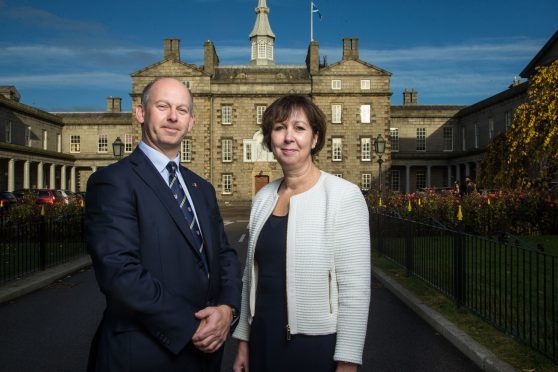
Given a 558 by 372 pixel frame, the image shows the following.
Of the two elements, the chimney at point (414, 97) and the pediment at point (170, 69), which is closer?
the pediment at point (170, 69)

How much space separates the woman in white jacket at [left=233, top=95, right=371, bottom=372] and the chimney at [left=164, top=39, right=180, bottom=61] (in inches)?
1837

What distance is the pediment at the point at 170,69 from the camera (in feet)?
151

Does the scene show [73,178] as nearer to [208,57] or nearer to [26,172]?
[26,172]

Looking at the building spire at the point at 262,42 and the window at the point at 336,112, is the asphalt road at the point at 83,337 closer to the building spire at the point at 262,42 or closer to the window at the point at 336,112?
the window at the point at 336,112

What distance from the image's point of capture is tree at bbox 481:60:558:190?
15.9m

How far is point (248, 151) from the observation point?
46531 mm

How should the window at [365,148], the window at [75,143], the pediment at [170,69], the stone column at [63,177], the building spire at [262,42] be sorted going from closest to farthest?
1. the pediment at [170,69]
2. the window at [365,148]
3. the stone column at [63,177]
4. the window at [75,143]
5. the building spire at [262,42]

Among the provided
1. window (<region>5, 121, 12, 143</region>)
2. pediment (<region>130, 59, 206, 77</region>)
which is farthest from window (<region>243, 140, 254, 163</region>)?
window (<region>5, 121, 12, 143</region>)

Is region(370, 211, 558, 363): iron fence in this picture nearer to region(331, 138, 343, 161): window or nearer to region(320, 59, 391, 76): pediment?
region(331, 138, 343, 161): window

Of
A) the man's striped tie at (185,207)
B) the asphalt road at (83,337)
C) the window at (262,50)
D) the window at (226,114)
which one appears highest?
the window at (262,50)

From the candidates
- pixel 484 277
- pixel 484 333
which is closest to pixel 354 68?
pixel 484 277

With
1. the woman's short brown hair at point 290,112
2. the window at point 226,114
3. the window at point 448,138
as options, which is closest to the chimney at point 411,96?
the window at point 448,138

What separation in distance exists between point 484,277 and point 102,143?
178 ft

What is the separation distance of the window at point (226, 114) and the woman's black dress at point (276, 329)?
4464 centimetres
